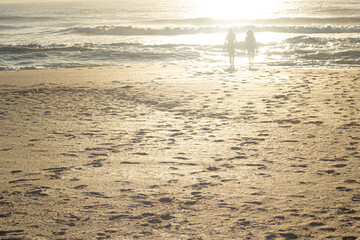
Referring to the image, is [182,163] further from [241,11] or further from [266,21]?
[241,11]

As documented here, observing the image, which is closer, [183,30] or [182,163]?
[182,163]

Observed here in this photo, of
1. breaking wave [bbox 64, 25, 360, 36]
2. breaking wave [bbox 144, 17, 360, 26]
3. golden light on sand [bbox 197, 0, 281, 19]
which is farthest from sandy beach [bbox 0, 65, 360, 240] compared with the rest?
golden light on sand [bbox 197, 0, 281, 19]

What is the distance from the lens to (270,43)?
2598cm

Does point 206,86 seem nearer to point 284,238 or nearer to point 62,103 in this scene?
point 62,103

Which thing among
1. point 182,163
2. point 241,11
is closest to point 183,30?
point 241,11

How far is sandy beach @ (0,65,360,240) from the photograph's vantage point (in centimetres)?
432

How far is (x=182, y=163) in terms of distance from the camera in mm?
6004

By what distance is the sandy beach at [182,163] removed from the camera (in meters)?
4.32

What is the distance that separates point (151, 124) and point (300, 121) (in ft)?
9.38

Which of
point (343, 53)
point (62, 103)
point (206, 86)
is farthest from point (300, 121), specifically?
point (343, 53)

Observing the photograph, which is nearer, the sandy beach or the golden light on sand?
the sandy beach

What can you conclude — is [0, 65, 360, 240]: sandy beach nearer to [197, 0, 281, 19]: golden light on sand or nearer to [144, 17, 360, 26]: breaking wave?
[144, 17, 360, 26]: breaking wave

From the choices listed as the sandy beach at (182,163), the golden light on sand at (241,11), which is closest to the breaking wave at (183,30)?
the golden light on sand at (241,11)

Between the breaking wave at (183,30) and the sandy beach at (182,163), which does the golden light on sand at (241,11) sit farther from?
the sandy beach at (182,163)
